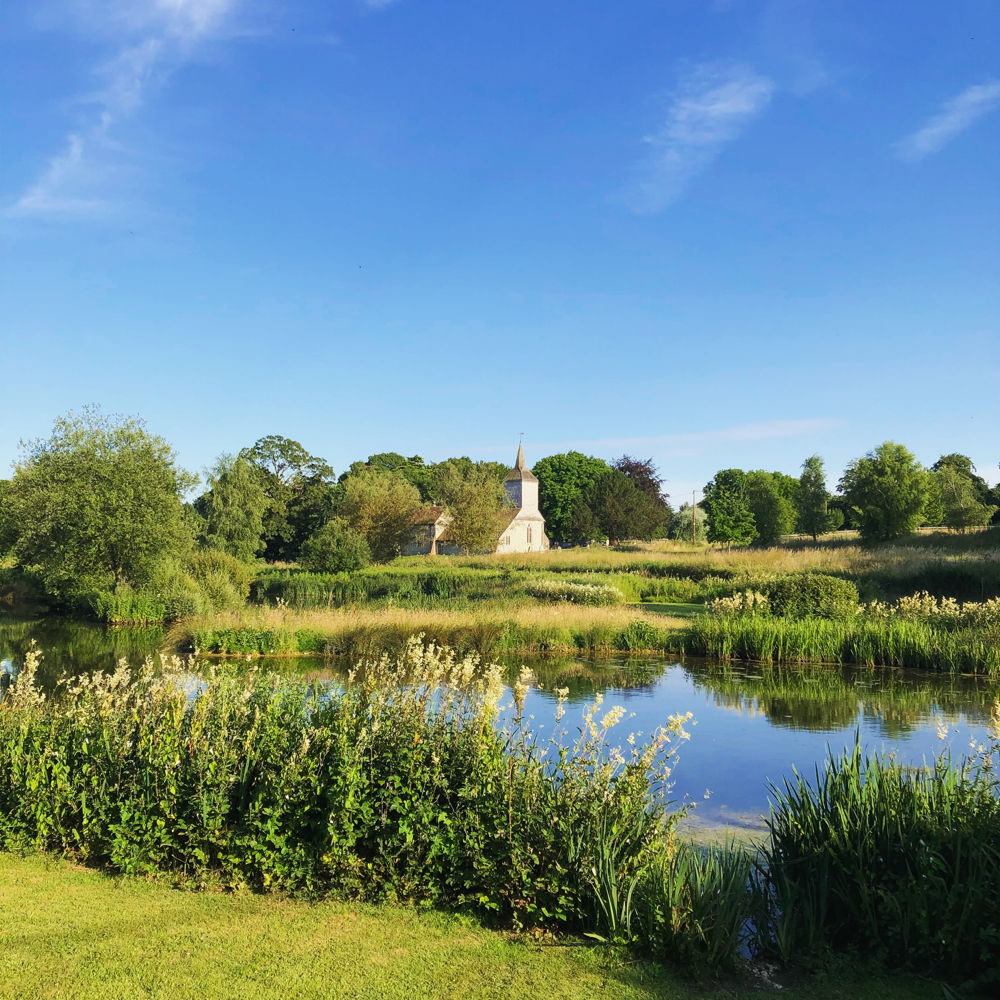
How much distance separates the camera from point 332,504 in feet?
213

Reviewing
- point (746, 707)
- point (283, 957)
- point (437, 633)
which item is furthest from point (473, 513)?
point (283, 957)

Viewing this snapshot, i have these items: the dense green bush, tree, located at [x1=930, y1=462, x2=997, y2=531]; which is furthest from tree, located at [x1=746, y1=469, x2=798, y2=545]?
the dense green bush

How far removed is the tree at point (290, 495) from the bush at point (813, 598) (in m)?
42.7

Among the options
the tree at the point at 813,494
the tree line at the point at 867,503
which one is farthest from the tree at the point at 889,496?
the tree at the point at 813,494

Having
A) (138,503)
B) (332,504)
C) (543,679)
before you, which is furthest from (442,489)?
(543,679)

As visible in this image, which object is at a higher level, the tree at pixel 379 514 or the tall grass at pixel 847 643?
the tree at pixel 379 514

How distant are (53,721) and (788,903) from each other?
553 centimetres

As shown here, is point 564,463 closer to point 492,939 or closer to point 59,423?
point 59,423

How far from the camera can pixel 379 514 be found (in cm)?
5194

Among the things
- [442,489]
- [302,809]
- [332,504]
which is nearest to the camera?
[302,809]

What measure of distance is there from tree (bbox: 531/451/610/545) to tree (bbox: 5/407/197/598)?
66750 millimetres

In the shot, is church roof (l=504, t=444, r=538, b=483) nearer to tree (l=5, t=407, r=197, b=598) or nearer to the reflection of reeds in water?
tree (l=5, t=407, r=197, b=598)

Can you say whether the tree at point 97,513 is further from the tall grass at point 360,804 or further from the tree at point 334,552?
the tall grass at point 360,804

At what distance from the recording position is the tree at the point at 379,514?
51469 mm
